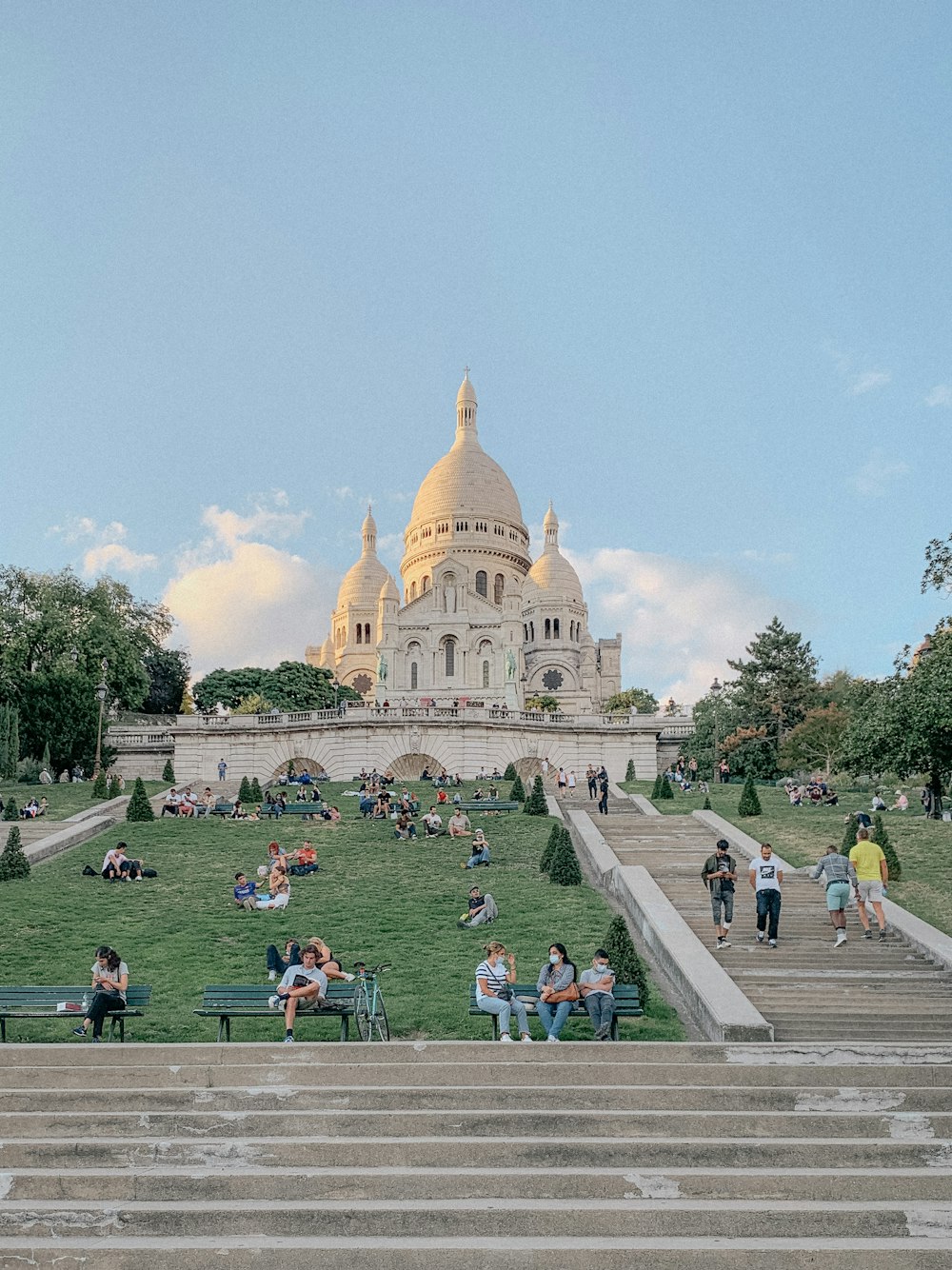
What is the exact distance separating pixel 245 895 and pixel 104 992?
27.1 ft

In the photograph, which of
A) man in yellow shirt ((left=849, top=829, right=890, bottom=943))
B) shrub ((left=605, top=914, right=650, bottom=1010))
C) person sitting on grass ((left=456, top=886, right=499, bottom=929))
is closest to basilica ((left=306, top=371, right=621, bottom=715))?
person sitting on grass ((left=456, top=886, right=499, bottom=929))

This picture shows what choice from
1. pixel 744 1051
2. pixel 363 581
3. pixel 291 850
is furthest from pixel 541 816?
pixel 363 581

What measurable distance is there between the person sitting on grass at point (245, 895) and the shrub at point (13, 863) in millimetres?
5934

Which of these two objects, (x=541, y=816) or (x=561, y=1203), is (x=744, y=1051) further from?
(x=541, y=816)

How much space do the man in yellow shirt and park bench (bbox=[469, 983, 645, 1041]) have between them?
4607 mm

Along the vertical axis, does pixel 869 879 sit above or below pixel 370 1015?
above

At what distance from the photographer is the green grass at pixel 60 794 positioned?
35.8m

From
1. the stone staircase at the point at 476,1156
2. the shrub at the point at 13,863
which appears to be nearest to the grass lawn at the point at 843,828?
the stone staircase at the point at 476,1156

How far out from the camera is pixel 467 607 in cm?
9738

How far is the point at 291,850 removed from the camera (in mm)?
27984

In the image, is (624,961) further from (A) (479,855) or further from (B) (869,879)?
(A) (479,855)

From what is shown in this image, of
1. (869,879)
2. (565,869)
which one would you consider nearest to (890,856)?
(869,879)

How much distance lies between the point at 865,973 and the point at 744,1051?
4119mm

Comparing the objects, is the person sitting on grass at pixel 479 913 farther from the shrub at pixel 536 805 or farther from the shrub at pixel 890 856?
the shrub at pixel 536 805
